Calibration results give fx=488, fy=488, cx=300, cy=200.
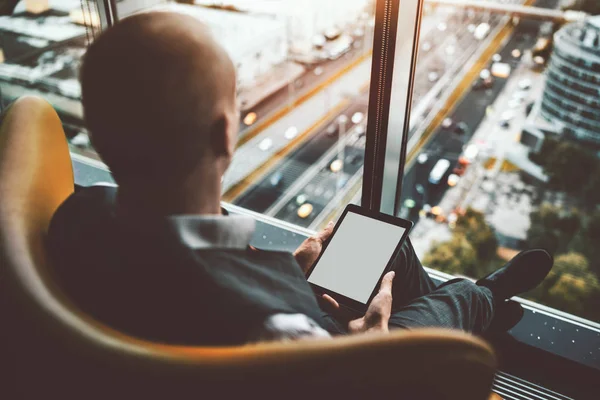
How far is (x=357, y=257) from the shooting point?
1255mm

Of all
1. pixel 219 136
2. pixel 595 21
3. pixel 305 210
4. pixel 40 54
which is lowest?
pixel 305 210

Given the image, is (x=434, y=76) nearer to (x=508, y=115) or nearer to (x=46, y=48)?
(x=508, y=115)

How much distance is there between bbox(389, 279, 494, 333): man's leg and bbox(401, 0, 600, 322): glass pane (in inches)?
357

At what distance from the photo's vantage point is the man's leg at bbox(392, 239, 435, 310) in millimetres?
1308

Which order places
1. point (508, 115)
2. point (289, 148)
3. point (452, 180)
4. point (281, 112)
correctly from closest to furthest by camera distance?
point (289, 148) < point (281, 112) < point (452, 180) < point (508, 115)

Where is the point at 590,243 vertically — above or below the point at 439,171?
below

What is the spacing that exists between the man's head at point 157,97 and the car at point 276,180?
9759 millimetres

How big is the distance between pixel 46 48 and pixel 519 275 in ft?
13.6

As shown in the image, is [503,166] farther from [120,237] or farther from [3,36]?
[120,237]

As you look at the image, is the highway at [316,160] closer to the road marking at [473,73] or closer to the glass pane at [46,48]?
the road marking at [473,73]

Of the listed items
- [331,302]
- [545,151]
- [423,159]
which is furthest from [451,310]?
[545,151]

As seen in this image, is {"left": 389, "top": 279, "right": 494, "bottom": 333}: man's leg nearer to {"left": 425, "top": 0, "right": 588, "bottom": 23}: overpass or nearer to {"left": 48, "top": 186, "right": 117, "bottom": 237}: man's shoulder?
{"left": 48, "top": 186, "right": 117, "bottom": 237}: man's shoulder

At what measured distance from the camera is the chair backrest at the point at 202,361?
0.52 m

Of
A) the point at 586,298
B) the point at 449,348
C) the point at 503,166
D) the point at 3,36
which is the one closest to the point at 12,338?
the point at 449,348
